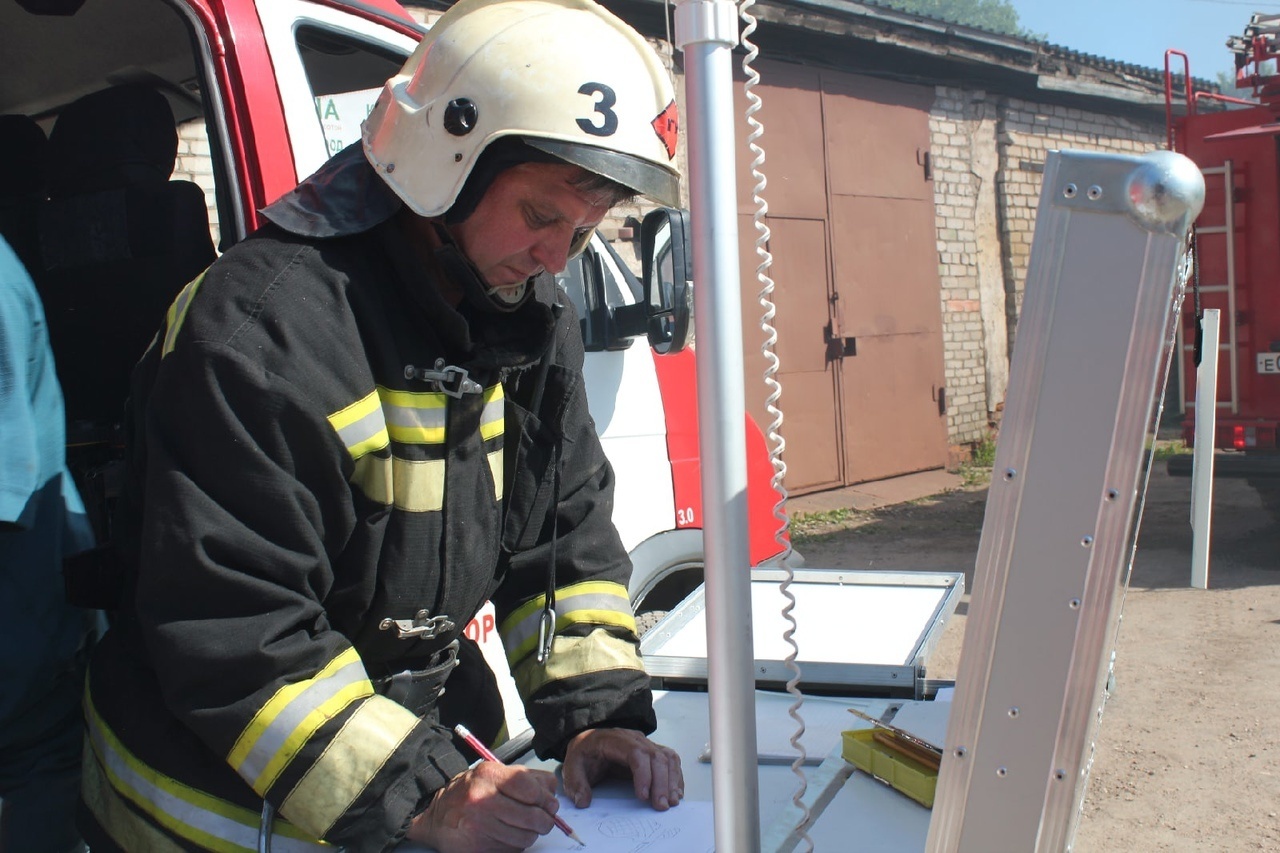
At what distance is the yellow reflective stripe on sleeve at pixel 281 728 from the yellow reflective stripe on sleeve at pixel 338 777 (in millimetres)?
30

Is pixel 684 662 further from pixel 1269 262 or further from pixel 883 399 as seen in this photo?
pixel 883 399

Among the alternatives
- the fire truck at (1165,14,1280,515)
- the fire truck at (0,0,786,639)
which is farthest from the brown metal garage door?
the fire truck at (0,0,786,639)

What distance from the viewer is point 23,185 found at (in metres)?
2.57

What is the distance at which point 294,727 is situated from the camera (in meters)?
1.35

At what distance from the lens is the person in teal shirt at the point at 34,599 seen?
1.66 meters

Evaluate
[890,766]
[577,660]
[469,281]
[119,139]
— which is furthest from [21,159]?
[890,766]

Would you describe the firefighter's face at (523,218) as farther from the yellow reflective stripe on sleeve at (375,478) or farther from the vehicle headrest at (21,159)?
the vehicle headrest at (21,159)

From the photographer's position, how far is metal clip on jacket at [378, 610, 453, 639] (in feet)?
5.10

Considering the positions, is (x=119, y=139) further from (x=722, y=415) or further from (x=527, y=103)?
(x=722, y=415)

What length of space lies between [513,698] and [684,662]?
656 millimetres

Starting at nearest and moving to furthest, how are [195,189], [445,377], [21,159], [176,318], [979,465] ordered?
1. [176,318]
2. [445,377]
3. [195,189]
4. [21,159]
5. [979,465]

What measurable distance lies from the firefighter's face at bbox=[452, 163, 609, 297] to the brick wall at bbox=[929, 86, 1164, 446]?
30.6 feet

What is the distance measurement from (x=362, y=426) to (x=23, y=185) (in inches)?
63.7

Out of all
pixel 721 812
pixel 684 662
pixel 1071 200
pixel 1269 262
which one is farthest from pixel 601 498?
pixel 1269 262
